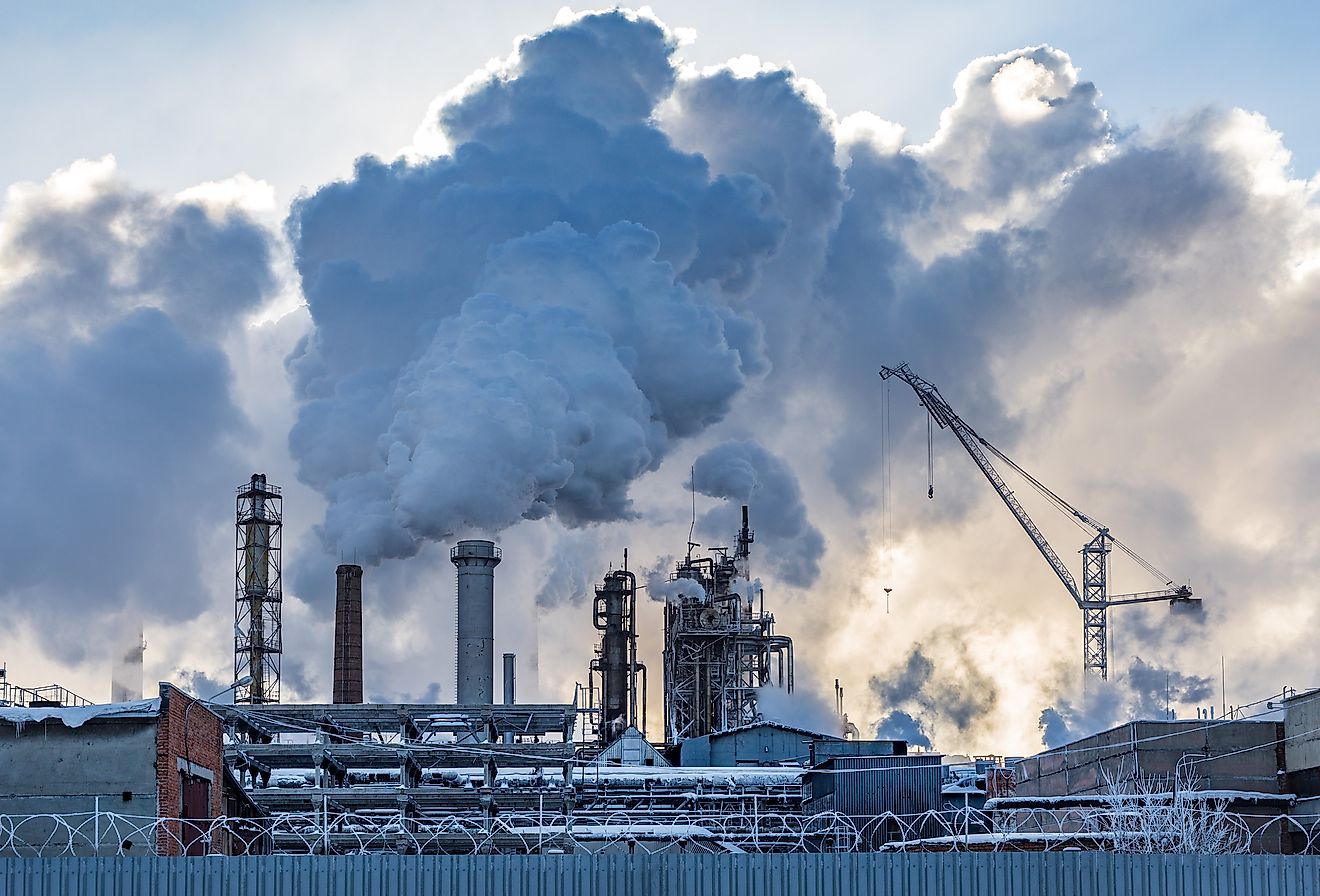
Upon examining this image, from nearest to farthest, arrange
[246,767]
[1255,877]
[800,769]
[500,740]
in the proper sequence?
[1255,877] → [246,767] → [800,769] → [500,740]

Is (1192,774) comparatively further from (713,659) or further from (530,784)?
(713,659)

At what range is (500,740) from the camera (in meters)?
63.2

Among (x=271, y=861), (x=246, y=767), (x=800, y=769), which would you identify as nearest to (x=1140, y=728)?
(x=800, y=769)

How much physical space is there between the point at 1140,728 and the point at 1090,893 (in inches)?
1073

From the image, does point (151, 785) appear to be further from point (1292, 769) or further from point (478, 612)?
point (478, 612)

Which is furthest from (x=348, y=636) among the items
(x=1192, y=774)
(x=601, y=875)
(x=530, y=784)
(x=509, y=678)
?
(x=601, y=875)

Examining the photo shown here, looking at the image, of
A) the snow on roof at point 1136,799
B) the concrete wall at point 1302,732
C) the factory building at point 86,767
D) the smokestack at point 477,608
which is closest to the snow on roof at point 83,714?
the factory building at point 86,767

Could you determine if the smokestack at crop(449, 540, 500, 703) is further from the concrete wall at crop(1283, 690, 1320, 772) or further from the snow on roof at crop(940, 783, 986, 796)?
the concrete wall at crop(1283, 690, 1320, 772)

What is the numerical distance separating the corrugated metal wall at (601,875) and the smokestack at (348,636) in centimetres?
5207

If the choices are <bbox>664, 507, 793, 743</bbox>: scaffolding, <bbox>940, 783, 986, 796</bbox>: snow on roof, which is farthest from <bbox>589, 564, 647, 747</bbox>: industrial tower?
<bbox>940, 783, 986, 796</bbox>: snow on roof

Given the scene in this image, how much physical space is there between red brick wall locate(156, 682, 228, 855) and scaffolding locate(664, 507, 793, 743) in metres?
61.8

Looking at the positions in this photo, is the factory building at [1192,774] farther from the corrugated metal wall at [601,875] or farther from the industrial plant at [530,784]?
the corrugated metal wall at [601,875]

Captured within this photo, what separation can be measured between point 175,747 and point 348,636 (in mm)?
46303

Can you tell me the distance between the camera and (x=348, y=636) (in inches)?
2955
